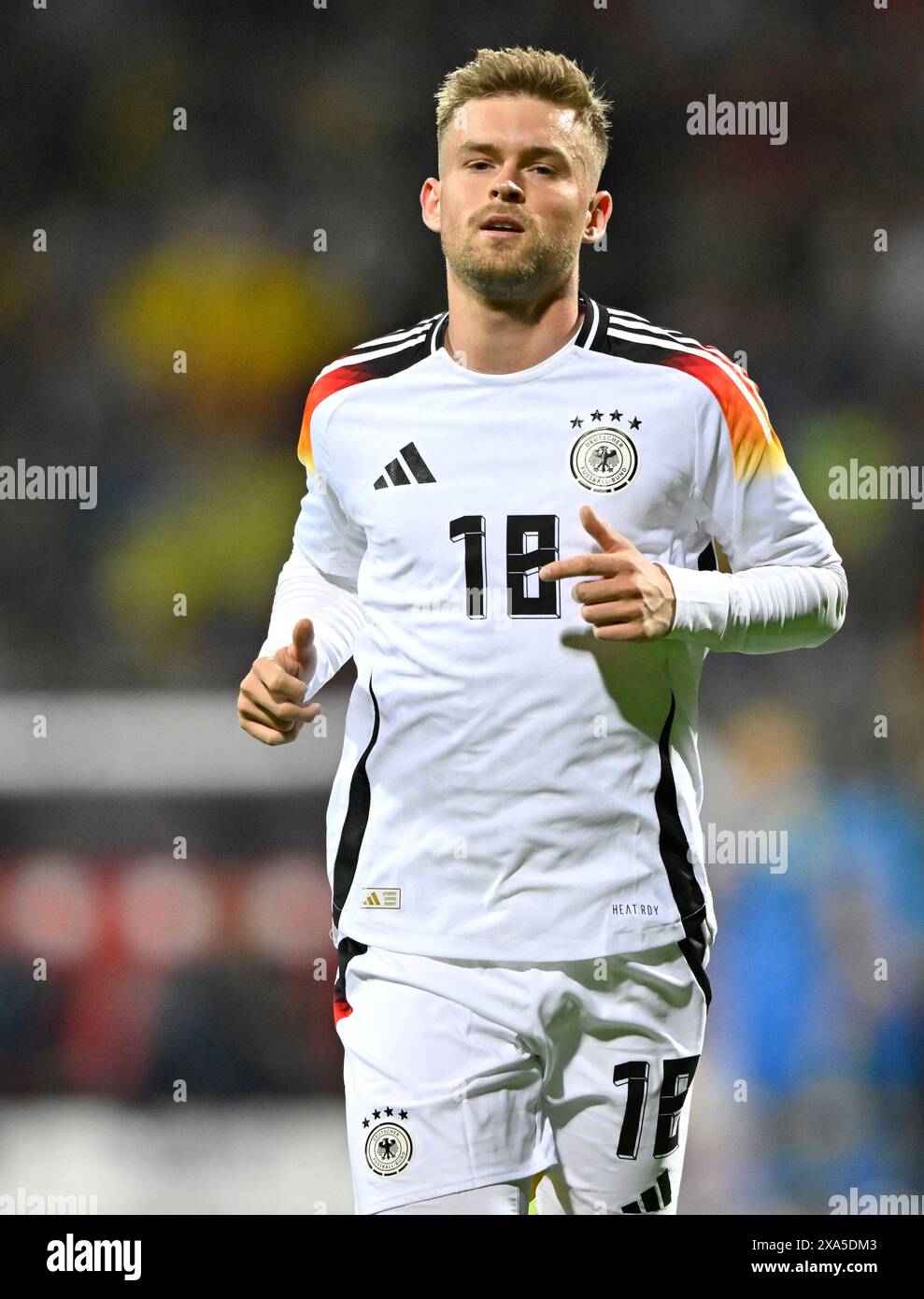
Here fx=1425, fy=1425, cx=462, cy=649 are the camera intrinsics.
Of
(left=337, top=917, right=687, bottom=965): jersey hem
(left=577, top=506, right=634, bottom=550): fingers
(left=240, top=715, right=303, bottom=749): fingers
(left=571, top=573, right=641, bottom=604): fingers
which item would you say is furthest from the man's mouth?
(left=337, top=917, right=687, bottom=965): jersey hem

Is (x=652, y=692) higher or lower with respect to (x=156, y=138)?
lower

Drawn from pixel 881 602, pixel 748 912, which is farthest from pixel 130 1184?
pixel 881 602

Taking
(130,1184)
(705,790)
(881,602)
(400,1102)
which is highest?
(881,602)

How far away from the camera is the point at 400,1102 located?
213 centimetres

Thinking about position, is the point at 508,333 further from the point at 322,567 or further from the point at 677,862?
the point at 677,862

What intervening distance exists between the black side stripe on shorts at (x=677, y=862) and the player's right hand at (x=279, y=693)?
55 centimetres

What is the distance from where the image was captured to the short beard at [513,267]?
231 cm

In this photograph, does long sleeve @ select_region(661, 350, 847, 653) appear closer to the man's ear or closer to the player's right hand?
the man's ear

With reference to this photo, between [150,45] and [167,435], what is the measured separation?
0.75 meters

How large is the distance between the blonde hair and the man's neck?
0.84 ft

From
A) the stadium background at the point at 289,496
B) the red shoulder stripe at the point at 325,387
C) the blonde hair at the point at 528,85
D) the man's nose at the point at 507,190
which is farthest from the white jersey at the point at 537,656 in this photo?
the stadium background at the point at 289,496

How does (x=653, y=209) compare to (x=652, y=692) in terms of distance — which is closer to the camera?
(x=652, y=692)

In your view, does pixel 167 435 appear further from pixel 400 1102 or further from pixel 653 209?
pixel 400 1102

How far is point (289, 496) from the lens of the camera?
3.01 meters
